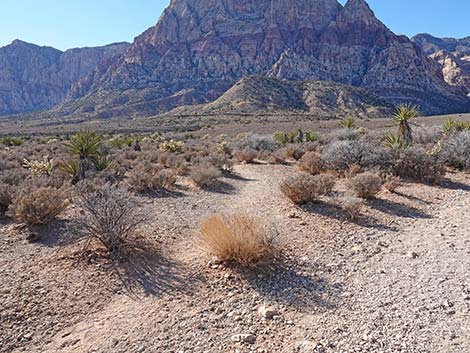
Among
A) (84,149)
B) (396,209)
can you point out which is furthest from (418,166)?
(84,149)

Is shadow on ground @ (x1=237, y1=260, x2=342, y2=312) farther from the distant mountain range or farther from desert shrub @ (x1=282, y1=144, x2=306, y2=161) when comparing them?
the distant mountain range

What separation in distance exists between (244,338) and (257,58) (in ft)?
488

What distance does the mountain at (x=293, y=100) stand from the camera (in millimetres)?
79500

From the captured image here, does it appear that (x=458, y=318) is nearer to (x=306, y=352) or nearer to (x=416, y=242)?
(x=306, y=352)

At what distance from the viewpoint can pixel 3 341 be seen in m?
3.79

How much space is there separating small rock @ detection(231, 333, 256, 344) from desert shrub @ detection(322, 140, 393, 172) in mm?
8883

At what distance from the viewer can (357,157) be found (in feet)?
39.3

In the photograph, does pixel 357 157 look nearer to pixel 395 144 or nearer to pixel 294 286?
pixel 395 144

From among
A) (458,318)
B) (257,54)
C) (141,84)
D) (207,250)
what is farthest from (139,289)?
(257,54)

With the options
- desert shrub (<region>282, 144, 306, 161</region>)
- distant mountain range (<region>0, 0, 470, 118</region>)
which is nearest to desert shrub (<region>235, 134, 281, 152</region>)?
desert shrub (<region>282, 144, 306, 161</region>)

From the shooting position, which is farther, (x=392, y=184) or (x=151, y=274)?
(x=392, y=184)

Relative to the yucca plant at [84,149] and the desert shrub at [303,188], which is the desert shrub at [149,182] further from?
the desert shrub at [303,188]

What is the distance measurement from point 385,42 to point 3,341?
160 m

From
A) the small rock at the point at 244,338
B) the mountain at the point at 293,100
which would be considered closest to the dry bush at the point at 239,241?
the small rock at the point at 244,338
